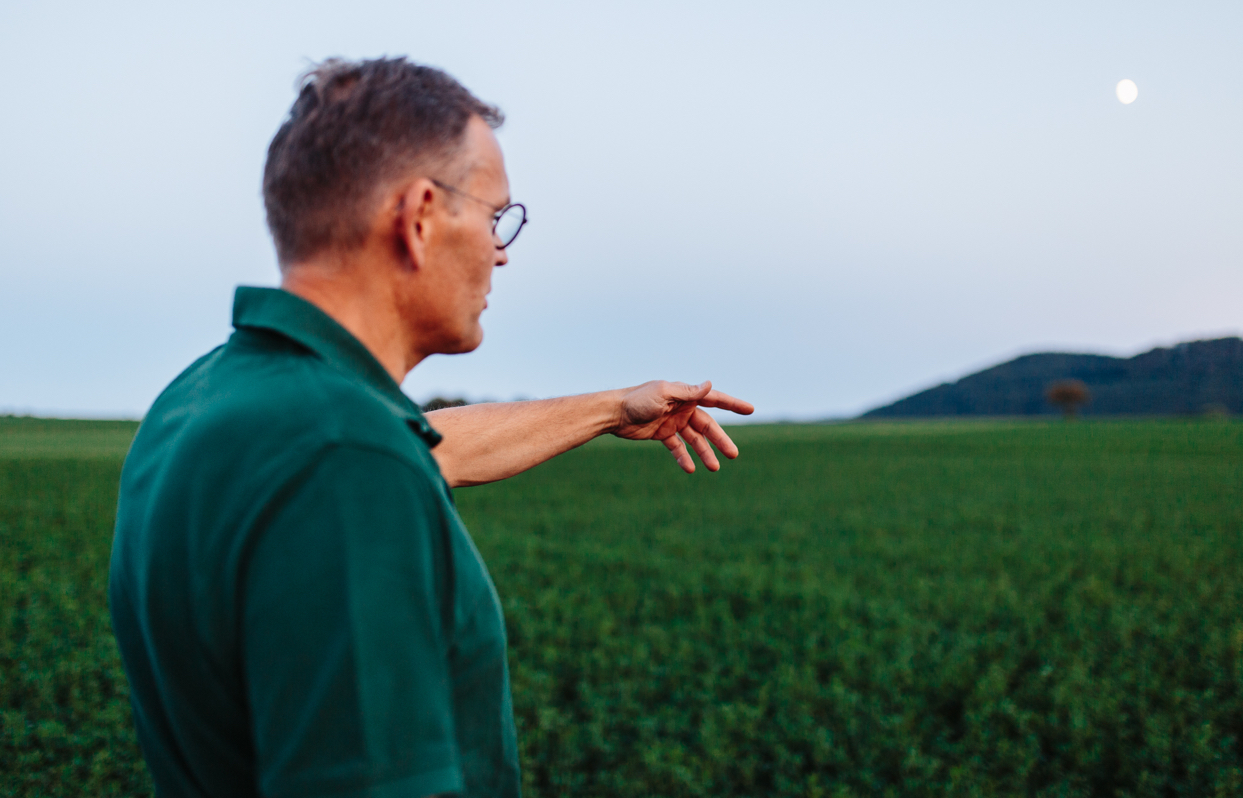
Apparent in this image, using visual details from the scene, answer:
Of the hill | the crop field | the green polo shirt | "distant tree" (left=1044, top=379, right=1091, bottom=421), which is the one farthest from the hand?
the hill

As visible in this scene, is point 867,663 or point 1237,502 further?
point 1237,502

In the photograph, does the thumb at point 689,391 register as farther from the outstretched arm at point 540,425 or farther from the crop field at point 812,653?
the crop field at point 812,653

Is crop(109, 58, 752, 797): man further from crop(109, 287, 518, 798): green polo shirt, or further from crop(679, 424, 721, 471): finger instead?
crop(679, 424, 721, 471): finger

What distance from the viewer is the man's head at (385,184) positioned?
1.19m

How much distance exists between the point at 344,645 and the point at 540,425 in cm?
158

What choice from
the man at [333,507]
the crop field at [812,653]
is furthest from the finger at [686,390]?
the crop field at [812,653]

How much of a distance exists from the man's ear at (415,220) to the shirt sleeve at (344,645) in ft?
1.38

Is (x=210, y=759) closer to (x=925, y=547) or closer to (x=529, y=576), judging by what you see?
(x=529, y=576)

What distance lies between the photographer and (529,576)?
33.6ft

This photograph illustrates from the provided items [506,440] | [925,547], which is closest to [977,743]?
[506,440]

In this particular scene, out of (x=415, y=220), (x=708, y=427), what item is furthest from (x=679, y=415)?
(x=415, y=220)

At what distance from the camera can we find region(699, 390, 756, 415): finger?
7.88ft

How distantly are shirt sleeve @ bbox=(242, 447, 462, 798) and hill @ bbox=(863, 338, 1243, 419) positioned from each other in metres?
120

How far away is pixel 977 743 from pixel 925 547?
24.4ft
